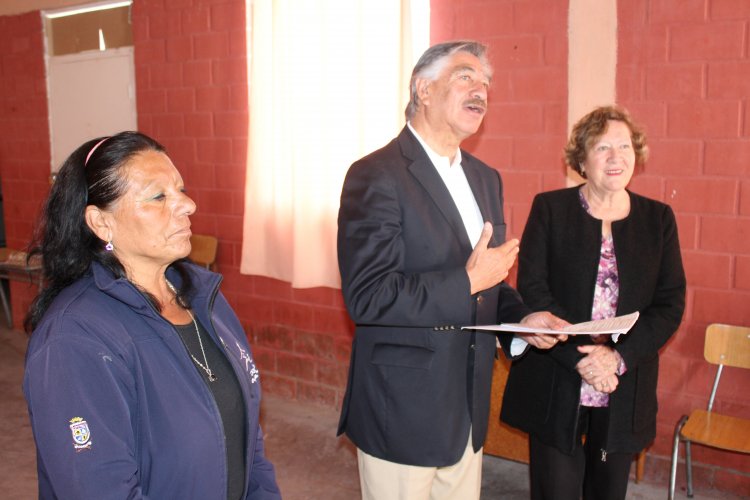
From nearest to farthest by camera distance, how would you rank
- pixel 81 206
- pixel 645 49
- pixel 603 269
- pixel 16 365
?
pixel 81 206, pixel 603 269, pixel 645 49, pixel 16 365

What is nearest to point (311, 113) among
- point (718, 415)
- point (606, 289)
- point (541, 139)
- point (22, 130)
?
point (541, 139)

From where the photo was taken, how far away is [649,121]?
2.94 metres

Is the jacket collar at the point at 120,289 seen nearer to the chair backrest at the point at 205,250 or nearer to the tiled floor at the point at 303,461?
the tiled floor at the point at 303,461

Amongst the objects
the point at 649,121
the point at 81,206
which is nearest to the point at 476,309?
the point at 81,206

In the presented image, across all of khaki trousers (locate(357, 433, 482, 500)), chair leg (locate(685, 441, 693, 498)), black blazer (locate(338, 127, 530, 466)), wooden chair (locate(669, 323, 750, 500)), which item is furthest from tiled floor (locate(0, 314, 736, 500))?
black blazer (locate(338, 127, 530, 466))

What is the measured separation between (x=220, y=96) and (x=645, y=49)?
2452 mm

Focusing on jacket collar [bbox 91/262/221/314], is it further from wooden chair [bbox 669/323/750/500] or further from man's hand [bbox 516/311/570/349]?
wooden chair [bbox 669/323/750/500]

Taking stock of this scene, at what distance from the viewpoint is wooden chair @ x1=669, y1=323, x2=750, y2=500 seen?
105 inches

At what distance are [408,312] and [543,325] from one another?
464 millimetres

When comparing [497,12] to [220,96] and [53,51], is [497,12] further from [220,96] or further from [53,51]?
[53,51]

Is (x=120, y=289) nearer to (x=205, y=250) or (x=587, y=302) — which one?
(x=587, y=302)

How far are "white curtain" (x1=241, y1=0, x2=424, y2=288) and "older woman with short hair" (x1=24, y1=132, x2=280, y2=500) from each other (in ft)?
6.83

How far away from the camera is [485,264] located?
5.82 ft

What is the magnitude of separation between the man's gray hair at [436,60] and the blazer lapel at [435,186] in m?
0.19
